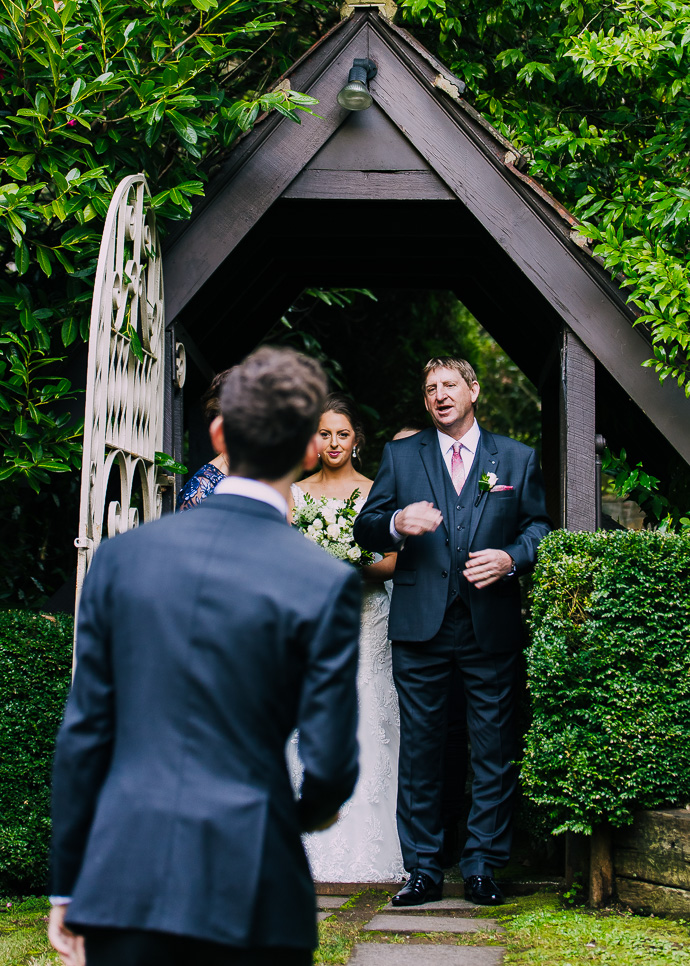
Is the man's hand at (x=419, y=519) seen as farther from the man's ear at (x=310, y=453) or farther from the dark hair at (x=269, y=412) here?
the dark hair at (x=269, y=412)

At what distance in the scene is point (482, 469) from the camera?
425 cm


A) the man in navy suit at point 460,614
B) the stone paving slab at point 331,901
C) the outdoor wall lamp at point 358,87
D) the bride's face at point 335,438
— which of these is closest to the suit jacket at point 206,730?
the man in navy suit at point 460,614

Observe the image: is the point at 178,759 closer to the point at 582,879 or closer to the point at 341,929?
the point at 341,929

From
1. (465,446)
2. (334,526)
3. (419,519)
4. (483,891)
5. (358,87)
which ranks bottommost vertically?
(483,891)

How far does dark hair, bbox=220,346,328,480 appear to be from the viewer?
5.61 ft

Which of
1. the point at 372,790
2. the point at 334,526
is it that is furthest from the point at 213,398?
the point at 372,790

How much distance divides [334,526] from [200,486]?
2.22 ft

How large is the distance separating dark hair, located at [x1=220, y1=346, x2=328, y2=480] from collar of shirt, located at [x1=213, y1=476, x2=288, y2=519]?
1cm

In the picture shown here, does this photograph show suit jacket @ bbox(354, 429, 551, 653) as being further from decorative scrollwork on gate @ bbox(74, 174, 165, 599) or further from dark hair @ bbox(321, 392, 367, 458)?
decorative scrollwork on gate @ bbox(74, 174, 165, 599)

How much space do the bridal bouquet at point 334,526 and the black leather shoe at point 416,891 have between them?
4.63ft

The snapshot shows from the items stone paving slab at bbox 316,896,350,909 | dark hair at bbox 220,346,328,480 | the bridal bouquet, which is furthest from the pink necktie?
dark hair at bbox 220,346,328,480

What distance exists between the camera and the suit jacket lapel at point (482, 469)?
4180 mm

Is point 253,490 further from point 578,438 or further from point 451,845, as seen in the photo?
point 451,845

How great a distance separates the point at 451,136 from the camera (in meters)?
4.41
